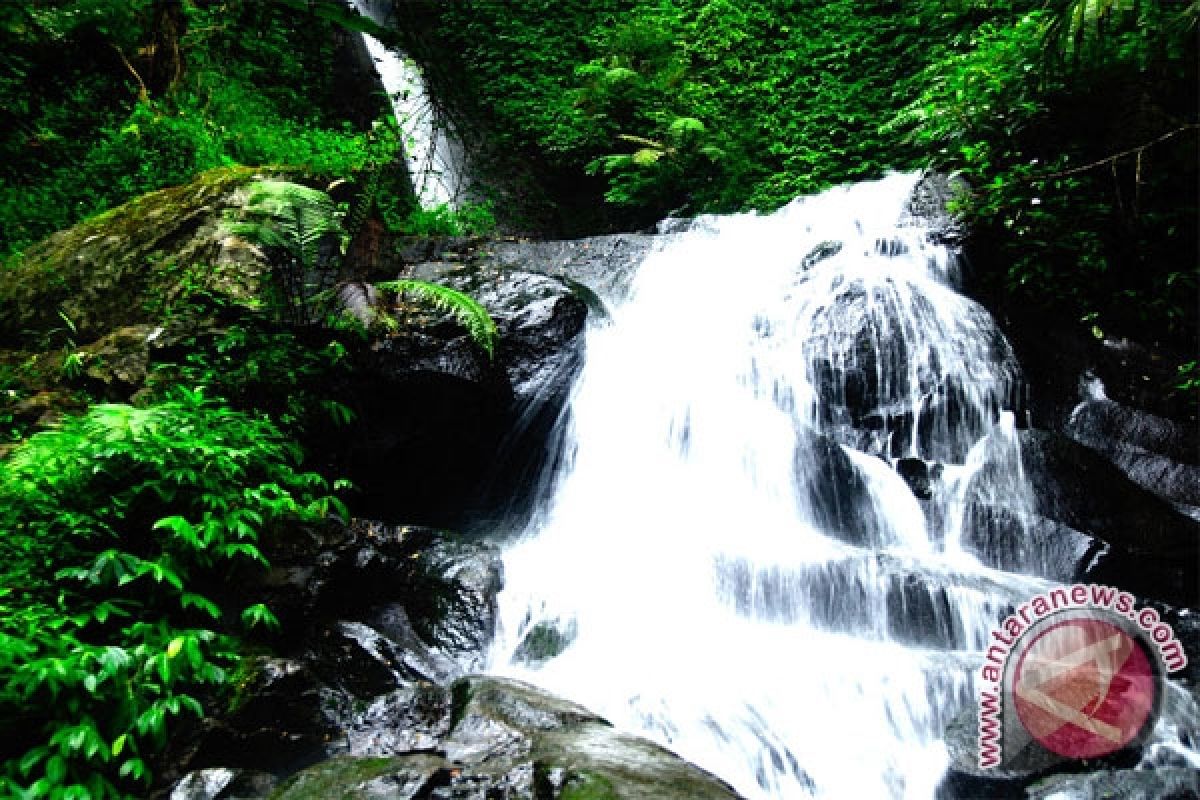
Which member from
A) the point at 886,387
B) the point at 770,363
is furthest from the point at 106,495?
the point at 886,387

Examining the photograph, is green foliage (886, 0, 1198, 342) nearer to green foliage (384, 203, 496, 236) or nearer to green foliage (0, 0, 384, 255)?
green foliage (384, 203, 496, 236)

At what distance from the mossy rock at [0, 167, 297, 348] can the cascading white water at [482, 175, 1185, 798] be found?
322 centimetres

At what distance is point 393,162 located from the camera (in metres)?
9.02

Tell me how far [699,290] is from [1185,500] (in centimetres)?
502

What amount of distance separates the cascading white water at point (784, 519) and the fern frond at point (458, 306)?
50.4 inches

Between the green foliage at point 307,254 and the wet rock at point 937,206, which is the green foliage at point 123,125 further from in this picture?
the wet rock at point 937,206

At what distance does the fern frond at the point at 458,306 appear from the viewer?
5.71m

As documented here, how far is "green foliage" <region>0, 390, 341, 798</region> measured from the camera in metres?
2.62

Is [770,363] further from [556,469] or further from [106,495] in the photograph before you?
[106,495]

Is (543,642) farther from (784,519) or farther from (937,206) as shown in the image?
(937,206)

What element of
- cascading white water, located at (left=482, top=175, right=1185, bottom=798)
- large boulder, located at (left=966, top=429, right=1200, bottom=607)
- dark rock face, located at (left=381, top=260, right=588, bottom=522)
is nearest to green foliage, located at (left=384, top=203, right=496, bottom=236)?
dark rock face, located at (left=381, top=260, right=588, bottom=522)

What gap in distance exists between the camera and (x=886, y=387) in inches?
251

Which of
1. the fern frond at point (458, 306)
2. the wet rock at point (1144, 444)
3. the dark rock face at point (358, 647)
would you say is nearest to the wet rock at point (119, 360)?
the dark rock face at point (358, 647)

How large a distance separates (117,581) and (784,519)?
4.80m
